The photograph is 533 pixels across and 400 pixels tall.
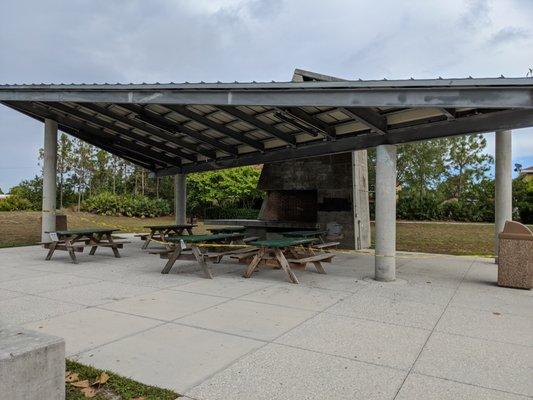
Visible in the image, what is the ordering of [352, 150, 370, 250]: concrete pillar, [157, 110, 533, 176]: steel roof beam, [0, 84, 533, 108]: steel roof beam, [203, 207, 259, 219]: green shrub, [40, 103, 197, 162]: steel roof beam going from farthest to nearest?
[203, 207, 259, 219]: green shrub, [352, 150, 370, 250]: concrete pillar, [40, 103, 197, 162]: steel roof beam, [157, 110, 533, 176]: steel roof beam, [0, 84, 533, 108]: steel roof beam

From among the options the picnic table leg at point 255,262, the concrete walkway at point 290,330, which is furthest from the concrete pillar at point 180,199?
the picnic table leg at point 255,262

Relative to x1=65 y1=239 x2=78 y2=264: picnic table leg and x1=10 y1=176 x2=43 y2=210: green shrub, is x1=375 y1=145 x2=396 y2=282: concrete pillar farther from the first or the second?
x1=10 y1=176 x2=43 y2=210: green shrub

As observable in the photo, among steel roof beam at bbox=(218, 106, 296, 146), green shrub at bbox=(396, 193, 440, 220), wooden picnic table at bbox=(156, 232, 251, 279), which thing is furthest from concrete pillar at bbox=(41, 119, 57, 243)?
green shrub at bbox=(396, 193, 440, 220)

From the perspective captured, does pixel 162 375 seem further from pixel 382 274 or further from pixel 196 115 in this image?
pixel 196 115

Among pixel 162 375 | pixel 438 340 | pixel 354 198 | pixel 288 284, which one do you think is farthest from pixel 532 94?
pixel 354 198

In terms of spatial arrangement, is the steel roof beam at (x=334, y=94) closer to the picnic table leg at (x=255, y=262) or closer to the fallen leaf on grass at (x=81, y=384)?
the picnic table leg at (x=255, y=262)

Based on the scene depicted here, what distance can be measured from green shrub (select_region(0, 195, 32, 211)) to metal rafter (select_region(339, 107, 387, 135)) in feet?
83.3

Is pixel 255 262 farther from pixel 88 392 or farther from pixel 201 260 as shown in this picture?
pixel 88 392

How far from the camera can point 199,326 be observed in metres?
4.67

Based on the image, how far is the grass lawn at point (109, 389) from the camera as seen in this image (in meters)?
2.99

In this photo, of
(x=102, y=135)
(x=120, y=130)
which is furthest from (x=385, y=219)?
(x=102, y=135)

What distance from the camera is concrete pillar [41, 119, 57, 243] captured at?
40.5ft

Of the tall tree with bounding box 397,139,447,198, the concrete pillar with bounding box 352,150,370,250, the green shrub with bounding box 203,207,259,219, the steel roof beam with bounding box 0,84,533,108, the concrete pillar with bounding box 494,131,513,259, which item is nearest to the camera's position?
the steel roof beam with bounding box 0,84,533,108

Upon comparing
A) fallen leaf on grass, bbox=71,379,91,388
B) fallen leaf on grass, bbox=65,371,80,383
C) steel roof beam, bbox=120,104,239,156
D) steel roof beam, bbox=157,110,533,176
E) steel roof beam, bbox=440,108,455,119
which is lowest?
fallen leaf on grass, bbox=71,379,91,388
